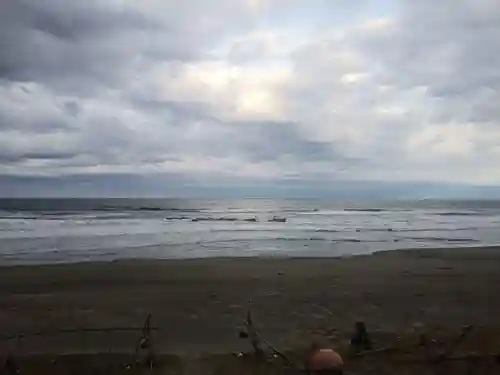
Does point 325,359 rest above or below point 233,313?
above

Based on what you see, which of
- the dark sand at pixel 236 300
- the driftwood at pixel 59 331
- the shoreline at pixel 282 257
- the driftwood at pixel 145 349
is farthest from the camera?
the shoreline at pixel 282 257

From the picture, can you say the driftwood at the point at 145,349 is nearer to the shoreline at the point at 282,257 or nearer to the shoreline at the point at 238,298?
the shoreline at the point at 238,298

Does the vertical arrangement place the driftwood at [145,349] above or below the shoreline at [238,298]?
above

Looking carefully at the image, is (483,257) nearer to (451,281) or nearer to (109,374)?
(451,281)

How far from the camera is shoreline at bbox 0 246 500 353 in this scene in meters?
10.2

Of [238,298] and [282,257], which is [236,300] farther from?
[282,257]

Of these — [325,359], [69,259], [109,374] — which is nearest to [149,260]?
[69,259]

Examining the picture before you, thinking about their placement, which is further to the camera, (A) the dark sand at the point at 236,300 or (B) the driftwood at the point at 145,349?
(A) the dark sand at the point at 236,300

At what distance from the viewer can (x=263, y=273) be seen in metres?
18.1

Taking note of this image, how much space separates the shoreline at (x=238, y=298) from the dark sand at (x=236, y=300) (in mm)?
25

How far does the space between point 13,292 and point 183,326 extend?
637 cm

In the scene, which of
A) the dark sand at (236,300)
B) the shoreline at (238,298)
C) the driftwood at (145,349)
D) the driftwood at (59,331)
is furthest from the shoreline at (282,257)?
the driftwood at (145,349)

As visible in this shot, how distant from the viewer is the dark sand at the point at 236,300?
9930 millimetres

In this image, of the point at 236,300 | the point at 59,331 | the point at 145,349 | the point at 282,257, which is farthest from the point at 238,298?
the point at 282,257
